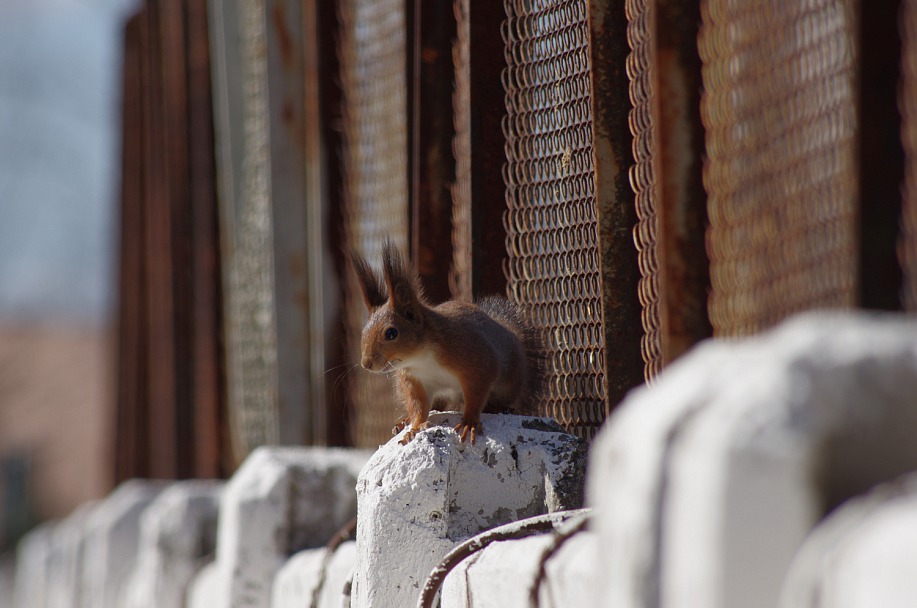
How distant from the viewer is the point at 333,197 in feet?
17.9

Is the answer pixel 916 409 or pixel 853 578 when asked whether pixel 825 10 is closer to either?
pixel 916 409

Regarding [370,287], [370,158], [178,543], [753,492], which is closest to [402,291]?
[370,287]

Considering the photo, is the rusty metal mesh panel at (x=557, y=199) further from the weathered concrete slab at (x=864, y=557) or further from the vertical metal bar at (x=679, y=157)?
the weathered concrete slab at (x=864, y=557)

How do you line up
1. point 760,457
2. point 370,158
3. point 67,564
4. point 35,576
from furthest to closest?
point 35,576
point 67,564
point 370,158
point 760,457

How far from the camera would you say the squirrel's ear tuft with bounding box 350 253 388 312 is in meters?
4.00

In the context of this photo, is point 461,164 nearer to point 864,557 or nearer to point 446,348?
point 446,348

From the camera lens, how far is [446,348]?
11.9 feet

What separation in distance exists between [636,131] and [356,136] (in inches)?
102

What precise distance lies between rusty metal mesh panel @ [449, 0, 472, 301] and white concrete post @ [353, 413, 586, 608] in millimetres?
867

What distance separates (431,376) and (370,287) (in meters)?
0.43

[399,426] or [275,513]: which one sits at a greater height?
[399,426]

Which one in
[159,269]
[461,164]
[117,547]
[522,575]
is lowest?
[117,547]

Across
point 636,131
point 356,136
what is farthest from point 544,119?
point 356,136

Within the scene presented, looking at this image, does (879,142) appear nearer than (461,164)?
Yes
